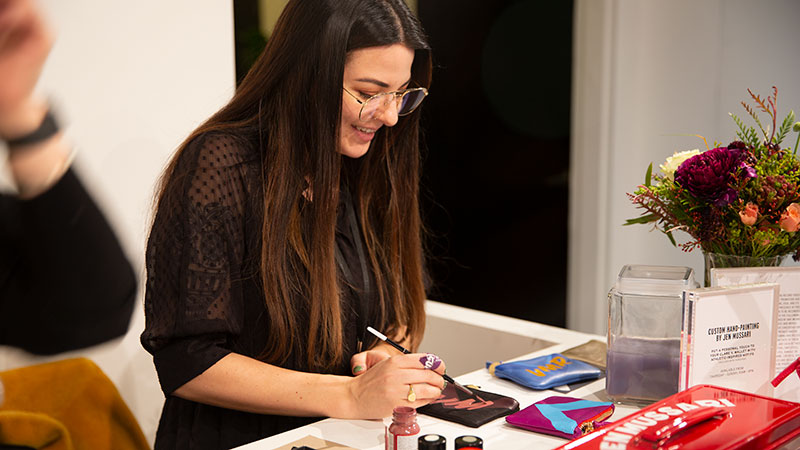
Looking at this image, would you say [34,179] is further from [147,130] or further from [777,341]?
[777,341]

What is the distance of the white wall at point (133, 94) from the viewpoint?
188 cm

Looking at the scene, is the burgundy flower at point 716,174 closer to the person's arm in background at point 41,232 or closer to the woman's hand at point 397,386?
the woman's hand at point 397,386

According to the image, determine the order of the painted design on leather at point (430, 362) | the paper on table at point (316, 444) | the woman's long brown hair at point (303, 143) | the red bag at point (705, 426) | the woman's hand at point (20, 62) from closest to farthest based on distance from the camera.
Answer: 1. the red bag at point (705, 426)
2. the paper on table at point (316, 444)
3. the painted design on leather at point (430, 362)
4. the woman's long brown hair at point (303, 143)
5. the woman's hand at point (20, 62)

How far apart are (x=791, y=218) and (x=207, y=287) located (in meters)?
0.99

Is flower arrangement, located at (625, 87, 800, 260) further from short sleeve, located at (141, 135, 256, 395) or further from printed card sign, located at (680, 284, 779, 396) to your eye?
short sleeve, located at (141, 135, 256, 395)

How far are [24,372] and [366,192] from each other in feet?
3.09

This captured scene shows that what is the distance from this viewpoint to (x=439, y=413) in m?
1.32

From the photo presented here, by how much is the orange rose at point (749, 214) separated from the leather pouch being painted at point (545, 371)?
0.45 m

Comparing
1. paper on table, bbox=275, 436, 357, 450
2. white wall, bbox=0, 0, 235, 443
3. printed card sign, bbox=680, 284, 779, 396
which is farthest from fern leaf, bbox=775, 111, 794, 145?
white wall, bbox=0, 0, 235, 443

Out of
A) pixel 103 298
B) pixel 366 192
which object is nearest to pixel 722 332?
pixel 366 192

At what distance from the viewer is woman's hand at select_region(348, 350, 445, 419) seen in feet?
4.19

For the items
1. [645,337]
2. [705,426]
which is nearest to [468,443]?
[705,426]

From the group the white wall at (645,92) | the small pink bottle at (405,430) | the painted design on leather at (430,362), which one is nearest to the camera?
the small pink bottle at (405,430)

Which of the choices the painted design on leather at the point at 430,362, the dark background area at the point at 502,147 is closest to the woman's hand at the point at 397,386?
the painted design on leather at the point at 430,362
